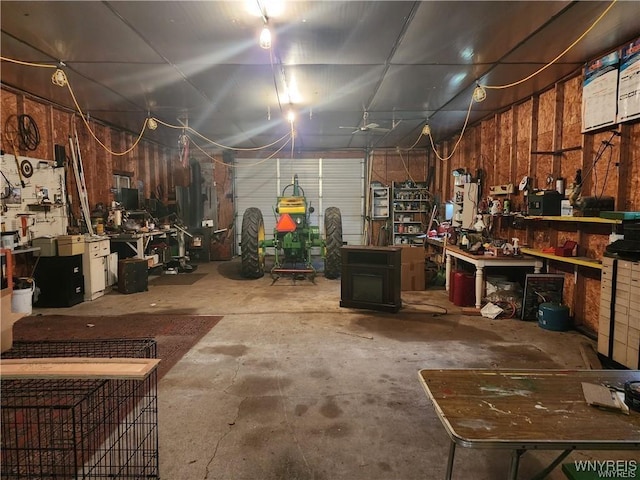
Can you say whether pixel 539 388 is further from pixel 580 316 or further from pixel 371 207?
pixel 371 207

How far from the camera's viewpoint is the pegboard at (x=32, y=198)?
4484mm

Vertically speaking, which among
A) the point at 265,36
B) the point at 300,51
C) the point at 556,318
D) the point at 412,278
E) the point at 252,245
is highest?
the point at 300,51

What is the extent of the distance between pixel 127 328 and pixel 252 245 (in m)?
2.79

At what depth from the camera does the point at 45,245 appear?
4.85m

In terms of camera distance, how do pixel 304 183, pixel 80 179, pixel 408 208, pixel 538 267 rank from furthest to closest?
pixel 304 183 < pixel 408 208 < pixel 80 179 < pixel 538 267

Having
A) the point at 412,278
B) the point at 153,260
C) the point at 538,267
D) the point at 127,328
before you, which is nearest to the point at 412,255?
the point at 412,278

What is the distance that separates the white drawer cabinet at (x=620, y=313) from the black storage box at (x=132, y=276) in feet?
20.0

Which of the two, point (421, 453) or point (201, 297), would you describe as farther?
point (201, 297)

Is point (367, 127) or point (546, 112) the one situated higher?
point (367, 127)

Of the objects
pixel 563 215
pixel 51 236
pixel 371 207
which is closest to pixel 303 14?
pixel 563 215

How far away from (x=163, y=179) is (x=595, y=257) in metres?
8.91

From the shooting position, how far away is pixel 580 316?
164 inches

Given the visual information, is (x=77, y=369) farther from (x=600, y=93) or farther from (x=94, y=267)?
(x=600, y=93)

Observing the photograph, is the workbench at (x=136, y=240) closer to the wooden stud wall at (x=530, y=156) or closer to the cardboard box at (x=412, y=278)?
the wooden stud wall at (x=530, y=156)
